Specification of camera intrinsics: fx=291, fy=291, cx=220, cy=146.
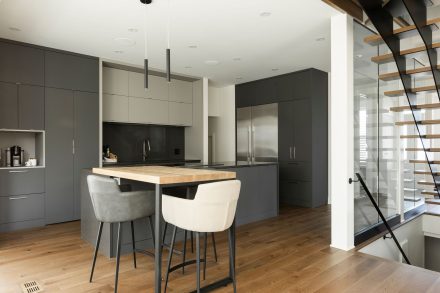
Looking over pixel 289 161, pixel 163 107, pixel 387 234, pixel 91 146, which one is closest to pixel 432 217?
pixel 387 234

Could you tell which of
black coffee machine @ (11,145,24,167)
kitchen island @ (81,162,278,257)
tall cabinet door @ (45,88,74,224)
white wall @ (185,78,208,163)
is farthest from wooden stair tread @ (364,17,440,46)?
black coffee machine @ (11,145,24,167)

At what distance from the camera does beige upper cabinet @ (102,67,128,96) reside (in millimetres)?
5379

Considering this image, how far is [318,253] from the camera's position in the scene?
3273 millimetres

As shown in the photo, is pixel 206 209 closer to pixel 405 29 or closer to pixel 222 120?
pixel 405 29

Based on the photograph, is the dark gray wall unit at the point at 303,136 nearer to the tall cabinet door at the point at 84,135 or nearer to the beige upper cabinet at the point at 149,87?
the beige upper cabinet at the point at 149,87

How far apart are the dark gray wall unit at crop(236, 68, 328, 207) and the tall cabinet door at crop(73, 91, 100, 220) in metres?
3.66

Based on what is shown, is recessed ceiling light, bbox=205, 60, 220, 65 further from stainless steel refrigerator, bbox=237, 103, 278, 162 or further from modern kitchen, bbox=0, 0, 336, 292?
stainless steel refrigerator, bbox=237, 103, 278, 162

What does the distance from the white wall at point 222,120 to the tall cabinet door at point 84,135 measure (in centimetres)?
325

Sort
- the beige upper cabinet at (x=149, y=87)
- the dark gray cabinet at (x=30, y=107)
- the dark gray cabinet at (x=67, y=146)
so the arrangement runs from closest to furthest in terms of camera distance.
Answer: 1. the dark gray cabinet at (x=30, y=107)
2. the dark gray cabinet at (x=67, y=146)
3. the beige upper cabinet at (x=149, y=87)

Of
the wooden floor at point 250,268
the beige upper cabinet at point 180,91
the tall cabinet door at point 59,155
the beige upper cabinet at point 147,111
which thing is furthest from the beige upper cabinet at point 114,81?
the wooden floor at point 250,268

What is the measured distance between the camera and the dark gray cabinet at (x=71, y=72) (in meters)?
4.51

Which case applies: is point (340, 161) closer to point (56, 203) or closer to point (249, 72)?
point (249, 72)

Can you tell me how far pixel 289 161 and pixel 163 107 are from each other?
9.49ft

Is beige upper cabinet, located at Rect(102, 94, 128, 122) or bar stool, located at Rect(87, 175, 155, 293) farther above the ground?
beige upper cabinet, located at Rect(102, 94, 128, 122)
